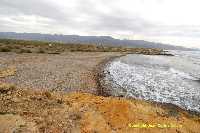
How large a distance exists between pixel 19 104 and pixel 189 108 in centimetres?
1143

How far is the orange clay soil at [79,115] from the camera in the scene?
13.0m

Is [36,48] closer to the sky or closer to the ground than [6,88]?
closer to the ground

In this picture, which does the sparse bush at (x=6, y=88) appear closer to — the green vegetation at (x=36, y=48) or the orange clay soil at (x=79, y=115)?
the orange clay soil at (x=79, y=115)

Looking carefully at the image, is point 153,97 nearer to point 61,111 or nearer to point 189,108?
point 189,108

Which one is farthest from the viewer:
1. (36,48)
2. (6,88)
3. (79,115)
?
(36,48)

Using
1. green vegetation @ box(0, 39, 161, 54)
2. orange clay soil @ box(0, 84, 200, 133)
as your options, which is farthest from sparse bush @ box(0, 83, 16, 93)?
green vegetation @ box(0, 39, 161, 54)

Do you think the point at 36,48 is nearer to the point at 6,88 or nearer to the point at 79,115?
the point at 6,88

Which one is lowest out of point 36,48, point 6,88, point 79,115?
point 36,48

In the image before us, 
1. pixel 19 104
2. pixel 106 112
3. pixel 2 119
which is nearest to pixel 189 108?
pixel 106 112

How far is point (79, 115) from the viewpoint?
14.8m

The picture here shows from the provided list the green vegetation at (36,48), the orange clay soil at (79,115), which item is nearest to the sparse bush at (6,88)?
the orange clay soil at (79,115)

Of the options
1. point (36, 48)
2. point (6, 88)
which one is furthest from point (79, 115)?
point (36, 48)

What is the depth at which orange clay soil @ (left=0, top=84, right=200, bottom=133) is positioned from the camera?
13.0m

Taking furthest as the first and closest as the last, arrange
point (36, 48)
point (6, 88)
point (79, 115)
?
point (36, 48), point (6, 88), point (79, 115)
